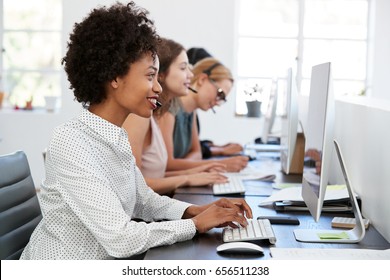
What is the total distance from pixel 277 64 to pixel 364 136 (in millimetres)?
4224

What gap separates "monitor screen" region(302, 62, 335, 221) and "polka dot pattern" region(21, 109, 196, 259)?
12.6 inches

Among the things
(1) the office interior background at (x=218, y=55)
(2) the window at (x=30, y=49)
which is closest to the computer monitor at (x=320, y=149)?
(1) the office interior background at (x=218, y=55)

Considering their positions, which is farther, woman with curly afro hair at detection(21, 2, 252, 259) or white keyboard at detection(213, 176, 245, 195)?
white keyboard at detection(213, 176, 245, 195)

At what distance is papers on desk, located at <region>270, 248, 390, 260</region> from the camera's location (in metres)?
1.54

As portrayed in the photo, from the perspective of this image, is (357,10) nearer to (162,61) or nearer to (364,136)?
(162,61)

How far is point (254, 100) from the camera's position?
247 inches

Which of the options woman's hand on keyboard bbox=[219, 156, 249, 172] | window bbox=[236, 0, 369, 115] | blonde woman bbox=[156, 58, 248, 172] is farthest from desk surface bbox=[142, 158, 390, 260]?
window bbox=[236, 0, 369, 115]

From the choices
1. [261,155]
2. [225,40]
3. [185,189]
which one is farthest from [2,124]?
[185,189]

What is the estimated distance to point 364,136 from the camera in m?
2.23

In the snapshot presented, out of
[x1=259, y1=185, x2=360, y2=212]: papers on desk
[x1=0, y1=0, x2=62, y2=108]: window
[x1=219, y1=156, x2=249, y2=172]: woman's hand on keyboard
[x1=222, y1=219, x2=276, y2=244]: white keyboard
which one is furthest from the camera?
[x1=0, y1=0, x2=62, y2=108]: window

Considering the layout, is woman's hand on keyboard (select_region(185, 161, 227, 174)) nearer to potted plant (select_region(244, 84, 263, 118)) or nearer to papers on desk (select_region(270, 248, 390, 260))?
papers on desk (select_region(270, 248, 390, 260))

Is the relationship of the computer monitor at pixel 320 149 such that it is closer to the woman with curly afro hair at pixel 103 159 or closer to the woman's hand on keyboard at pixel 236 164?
the woman with curly afro hair at pixel 103 159

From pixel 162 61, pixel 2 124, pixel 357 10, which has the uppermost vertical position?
pixel 357 10

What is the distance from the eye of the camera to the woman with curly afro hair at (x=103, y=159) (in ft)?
5.01
